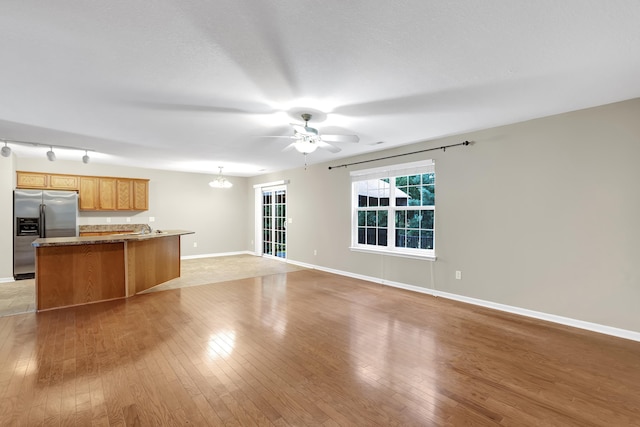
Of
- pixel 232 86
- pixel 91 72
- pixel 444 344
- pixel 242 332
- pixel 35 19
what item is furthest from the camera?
pixel 242 332

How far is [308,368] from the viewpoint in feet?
8.02

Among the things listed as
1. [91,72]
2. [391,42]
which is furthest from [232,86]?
[391,42]

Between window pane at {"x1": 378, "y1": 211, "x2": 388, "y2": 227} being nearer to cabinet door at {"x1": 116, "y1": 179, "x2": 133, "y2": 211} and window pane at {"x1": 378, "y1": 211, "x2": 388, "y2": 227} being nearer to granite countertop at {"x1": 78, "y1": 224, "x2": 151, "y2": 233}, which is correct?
granite countertop at {"x1": 78, "y1": 224, "x2": 151, "y2": 233}

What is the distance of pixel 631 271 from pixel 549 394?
2.05 m

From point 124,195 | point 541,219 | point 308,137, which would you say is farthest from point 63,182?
point 541,219

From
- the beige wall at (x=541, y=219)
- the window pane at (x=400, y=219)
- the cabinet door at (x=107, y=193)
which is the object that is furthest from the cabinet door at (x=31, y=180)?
the window pane at (x=400, y=219)

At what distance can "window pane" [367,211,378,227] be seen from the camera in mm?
5629

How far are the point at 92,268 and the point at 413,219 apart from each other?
516cm

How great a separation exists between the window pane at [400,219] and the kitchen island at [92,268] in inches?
163

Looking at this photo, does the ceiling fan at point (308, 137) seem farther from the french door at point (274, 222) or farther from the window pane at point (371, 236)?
the french door at point (274, 222)

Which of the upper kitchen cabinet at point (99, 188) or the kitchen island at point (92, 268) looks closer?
the kitchen island at point (92, 268)

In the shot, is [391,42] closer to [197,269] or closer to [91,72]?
[91,72]

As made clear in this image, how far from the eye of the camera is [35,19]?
5.84 feet

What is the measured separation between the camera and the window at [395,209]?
15.8 ft
